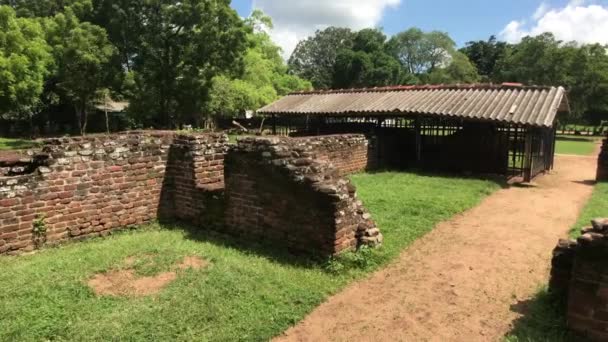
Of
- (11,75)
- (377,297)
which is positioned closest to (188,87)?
(11,75)

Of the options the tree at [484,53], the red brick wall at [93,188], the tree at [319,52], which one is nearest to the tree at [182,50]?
the red brick wall at [93,188]

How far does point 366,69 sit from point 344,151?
41.1m

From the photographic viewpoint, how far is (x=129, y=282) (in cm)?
508

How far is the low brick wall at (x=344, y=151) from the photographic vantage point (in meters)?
12.6

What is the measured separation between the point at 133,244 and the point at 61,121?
3431 centimetres

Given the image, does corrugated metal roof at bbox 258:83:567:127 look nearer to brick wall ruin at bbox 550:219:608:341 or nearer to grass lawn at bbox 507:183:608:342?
grass lawn at bbox 507:183:608:342

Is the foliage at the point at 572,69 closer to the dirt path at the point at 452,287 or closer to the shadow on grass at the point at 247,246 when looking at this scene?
the dirt path at the point at 452,287

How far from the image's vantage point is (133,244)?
635cm

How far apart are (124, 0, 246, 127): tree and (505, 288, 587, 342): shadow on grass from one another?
2384cm

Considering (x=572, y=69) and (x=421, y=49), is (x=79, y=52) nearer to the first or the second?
(x=572, y=69)

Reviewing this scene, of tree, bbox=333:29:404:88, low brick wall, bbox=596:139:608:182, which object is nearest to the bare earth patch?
low brick wall, bbox=596:139:608:182

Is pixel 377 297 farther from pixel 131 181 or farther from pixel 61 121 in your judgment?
pixel 61 121

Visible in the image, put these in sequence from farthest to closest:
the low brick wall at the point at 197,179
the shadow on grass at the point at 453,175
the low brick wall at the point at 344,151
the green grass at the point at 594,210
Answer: the shadow on grass at the point at 453,175
the low brick wall at the point at 344,151
the green grass at the point at 594,210
the low brick wall at the point at 197,179

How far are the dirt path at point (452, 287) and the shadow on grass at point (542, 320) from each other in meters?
0.11
